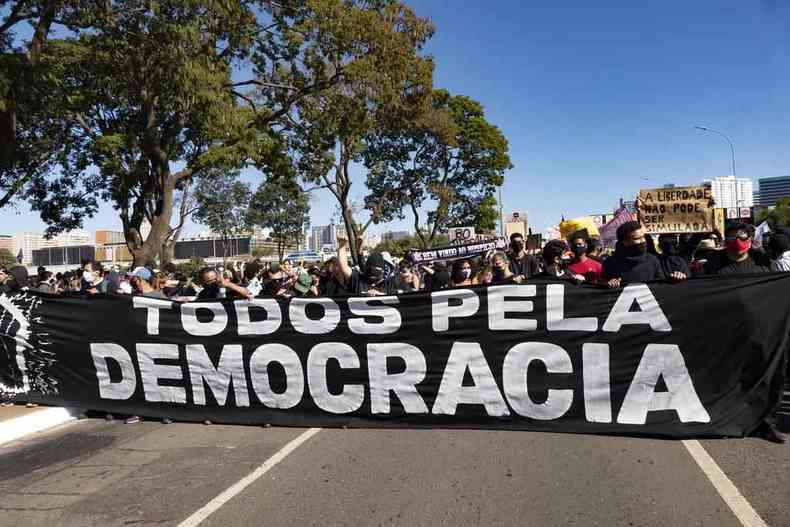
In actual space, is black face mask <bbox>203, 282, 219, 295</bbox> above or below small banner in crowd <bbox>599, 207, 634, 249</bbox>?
below

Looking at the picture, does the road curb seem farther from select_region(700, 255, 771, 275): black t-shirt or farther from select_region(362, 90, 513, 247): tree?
select_region(362, 90, 513, 247): tree

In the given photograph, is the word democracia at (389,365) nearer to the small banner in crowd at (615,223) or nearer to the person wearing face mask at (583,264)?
the person wearing face mask at (583,264)

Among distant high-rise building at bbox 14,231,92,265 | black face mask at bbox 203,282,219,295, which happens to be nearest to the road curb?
black face mask at bbox 203,282,219,295

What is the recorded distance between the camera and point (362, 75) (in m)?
18.0

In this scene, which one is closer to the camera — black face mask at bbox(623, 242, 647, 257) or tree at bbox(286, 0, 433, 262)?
black face mask at bbox(623, 242, 647, 257)

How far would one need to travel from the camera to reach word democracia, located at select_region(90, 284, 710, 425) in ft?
17.9

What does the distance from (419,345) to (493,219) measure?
3413cm

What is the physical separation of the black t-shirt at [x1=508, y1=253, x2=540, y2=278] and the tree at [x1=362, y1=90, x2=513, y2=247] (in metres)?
25.2

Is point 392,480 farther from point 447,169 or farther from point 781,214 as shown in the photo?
point 781,214

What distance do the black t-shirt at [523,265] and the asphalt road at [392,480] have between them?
3.39 meters

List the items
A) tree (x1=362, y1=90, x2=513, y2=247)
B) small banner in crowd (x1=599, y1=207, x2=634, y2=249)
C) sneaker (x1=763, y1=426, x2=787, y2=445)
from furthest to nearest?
tree (x1=362, y1=90, x2=513, y2=247), small banner in crowd (x1=599, y1=207, x2=634, y2=249), sneaker (x1=763, y1=426, x2=787, y2=445)

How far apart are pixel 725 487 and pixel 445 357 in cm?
252

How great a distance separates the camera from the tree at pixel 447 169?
3503 cm

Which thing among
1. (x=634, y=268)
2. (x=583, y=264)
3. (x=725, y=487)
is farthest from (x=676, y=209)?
(x=725, y=487)
